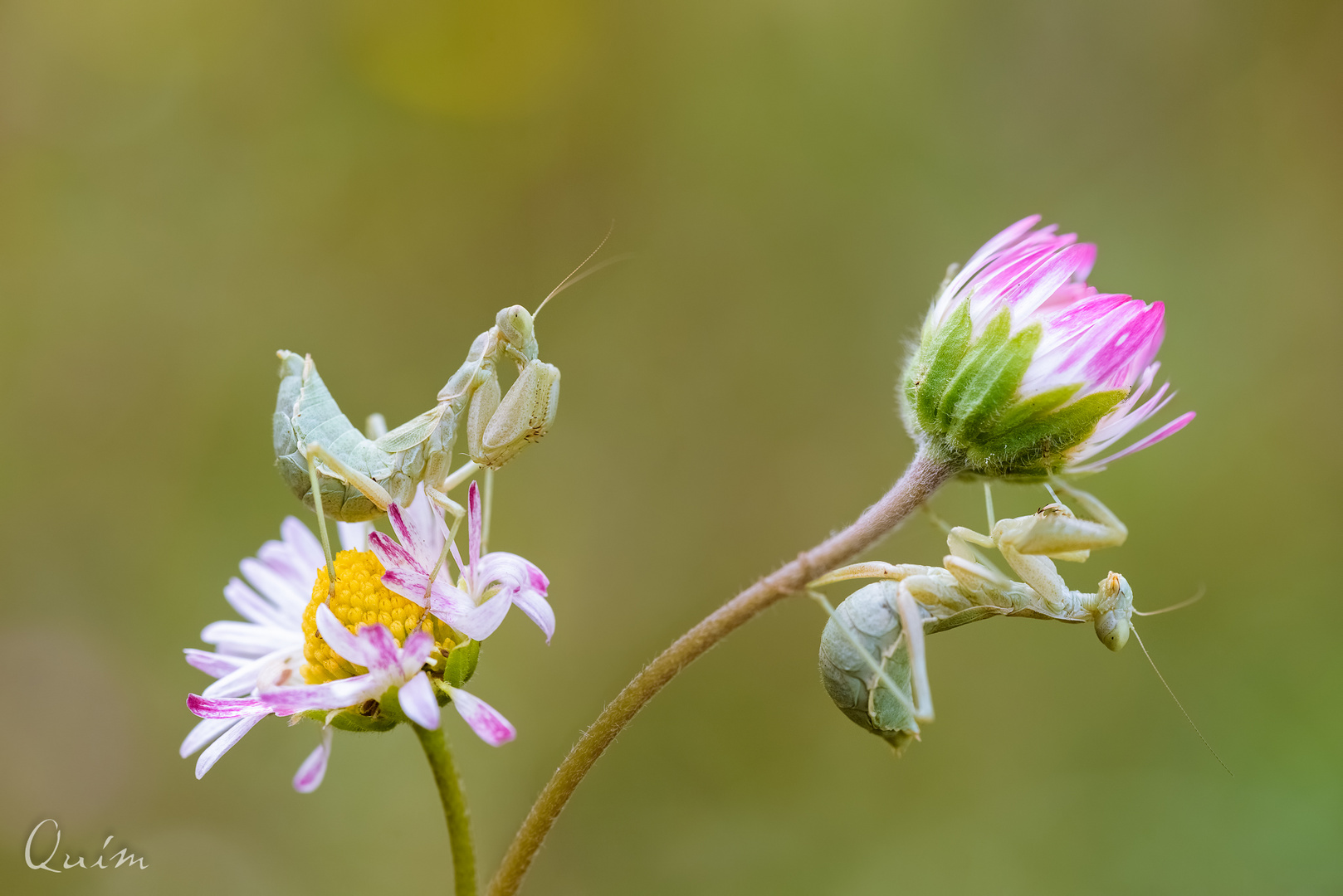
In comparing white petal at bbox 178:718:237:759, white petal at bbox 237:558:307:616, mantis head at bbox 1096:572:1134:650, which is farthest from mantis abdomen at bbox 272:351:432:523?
mantis head at bbox 1096:572:1134:650

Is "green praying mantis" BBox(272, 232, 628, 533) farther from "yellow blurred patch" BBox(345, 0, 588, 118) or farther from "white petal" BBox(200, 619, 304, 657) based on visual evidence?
"yellow blurred patch" BBox(345, 0, 588, 118)

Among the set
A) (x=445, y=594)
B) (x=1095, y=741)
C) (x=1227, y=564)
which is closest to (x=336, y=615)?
(x=445, y=594)

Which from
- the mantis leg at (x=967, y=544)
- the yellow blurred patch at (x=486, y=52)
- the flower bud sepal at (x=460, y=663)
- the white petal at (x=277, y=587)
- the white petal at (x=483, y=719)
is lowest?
the white petal at (x=483, y=719)

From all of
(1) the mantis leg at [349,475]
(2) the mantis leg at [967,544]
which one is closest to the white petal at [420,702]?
(1) the mantis leg at [349,475]

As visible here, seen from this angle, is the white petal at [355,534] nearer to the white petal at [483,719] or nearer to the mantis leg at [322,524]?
the mantis leg at [322,524]

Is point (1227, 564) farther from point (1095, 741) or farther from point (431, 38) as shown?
point (431, 38)

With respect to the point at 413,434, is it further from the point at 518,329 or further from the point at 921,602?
the point at 921,602
